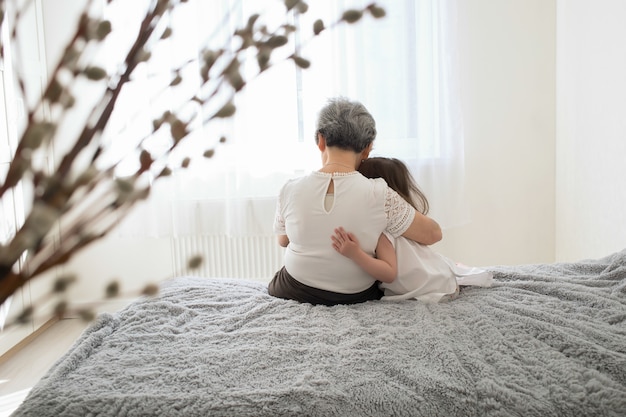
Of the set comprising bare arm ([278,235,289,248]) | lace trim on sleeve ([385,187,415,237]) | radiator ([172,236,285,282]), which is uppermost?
lace trim on sleeve ([385,187,415,237])

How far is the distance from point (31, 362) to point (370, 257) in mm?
1964

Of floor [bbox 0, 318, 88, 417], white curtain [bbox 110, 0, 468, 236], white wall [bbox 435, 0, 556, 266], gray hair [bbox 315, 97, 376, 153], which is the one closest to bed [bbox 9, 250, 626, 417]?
gray hair [bbox 315, 97, 376, 153]

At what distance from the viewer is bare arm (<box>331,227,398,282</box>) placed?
2066 mm

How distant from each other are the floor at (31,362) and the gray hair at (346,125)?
4.27 feet

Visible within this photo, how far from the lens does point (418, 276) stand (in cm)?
218

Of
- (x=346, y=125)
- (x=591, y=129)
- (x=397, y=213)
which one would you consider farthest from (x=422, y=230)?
(x=591, y=129)

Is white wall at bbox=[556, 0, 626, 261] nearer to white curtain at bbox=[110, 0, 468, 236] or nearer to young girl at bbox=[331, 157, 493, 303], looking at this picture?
white curtain at bbox=[110, 0, 468, 236]

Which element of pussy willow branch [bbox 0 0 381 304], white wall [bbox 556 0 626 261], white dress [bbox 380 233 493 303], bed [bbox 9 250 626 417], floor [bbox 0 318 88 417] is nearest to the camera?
pussy willow branch [bbox 0 0 381 304]

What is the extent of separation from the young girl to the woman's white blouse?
4cm

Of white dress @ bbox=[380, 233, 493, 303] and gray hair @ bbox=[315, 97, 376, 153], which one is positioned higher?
gray hair @ bbox=[315, 97, 376, 153]

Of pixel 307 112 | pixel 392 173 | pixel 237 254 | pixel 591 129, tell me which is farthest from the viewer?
pixel 237 254

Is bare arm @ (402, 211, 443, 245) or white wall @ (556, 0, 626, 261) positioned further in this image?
white wall @ (556, 0, 626, 261)

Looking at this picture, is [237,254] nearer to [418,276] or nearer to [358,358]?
[418,276]

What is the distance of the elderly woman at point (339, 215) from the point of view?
2111 mm
